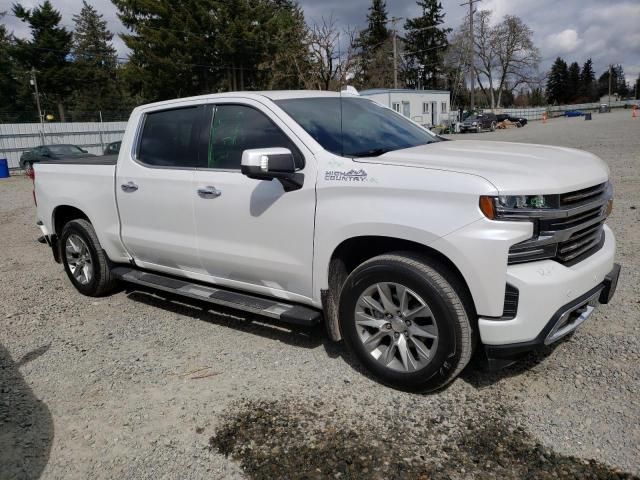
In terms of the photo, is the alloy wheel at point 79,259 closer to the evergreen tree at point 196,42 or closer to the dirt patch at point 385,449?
the dirt patch at point 385,449

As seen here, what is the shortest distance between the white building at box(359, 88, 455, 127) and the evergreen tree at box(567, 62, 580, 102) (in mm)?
70729

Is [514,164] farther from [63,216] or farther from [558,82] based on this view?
[558,82]

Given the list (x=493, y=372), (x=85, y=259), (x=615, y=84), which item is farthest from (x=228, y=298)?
(x=615, y=84)

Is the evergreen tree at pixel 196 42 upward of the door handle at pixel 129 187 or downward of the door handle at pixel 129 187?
upward

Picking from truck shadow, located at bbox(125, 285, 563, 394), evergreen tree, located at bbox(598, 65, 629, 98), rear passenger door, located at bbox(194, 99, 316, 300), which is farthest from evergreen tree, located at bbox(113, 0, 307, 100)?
evergreen tree, located at bbox(598, 65, 629, 98)

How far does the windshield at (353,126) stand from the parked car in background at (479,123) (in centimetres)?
4186

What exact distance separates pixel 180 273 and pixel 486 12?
7521 centimetres

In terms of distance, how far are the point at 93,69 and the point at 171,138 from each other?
202 ft

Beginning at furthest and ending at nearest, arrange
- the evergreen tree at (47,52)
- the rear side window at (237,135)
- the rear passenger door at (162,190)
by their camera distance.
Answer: the evergreen tree at (47,52) → the rear passenger door at (162,190) → the rear side window at (237,135)

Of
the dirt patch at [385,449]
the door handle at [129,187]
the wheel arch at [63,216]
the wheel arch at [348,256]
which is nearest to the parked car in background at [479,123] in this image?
the wheel arch at [63,216]

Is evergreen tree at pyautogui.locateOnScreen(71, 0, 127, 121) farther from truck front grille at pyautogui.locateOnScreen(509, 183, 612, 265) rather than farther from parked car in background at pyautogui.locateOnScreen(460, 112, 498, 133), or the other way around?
truck front grille at pyautogui.locateOnScreen(509, 183, 612, 265)

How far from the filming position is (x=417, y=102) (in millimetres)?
45438

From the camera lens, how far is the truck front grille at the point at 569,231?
9.59 feet

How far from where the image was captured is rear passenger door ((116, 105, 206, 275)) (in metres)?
4.41
